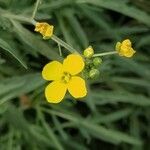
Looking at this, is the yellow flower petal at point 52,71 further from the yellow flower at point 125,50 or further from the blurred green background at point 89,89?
the blurred green background at point 89,89

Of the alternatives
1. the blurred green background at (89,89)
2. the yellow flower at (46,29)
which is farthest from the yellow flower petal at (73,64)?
the blurred green background at (89,89)

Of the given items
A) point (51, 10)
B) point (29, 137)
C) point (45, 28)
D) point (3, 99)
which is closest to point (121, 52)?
point (45, 28)

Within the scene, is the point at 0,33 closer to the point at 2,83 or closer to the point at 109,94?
the point at 2,83

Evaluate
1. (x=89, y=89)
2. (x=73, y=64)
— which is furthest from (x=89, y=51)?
(x=89, y=89)

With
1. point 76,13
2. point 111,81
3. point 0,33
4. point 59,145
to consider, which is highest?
point 76,13

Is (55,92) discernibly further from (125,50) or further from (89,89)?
(89,89)

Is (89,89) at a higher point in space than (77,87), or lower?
higher

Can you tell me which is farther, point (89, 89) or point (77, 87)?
point (89, 89)
